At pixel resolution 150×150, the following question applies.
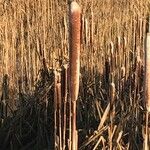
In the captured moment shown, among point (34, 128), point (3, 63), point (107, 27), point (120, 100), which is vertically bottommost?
point (34, 128)

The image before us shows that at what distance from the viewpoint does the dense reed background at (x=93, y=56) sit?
75.3 inches

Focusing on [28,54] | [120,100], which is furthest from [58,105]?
[28,54]

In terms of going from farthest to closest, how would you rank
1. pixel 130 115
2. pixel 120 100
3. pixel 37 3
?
pixel 37 3 < pixel 120 100 < pixel 130 115

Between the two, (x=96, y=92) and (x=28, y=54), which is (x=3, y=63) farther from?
(x=96, y=92)

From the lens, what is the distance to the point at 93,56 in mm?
2945

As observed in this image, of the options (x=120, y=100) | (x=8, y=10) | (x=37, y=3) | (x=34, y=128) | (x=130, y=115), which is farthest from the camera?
(x=37, y=3)

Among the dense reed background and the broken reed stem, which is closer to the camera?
the broken reed stem

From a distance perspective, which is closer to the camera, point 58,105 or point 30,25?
point 58,105

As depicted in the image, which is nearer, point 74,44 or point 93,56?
point 74,44

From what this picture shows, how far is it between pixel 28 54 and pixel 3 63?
0.23 meters

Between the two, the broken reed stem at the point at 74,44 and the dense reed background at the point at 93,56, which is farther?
the dense reed background at the point at 93,56

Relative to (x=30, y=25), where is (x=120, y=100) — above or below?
below

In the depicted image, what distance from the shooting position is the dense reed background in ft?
6.27

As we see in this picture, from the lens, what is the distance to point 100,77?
8.80ft
